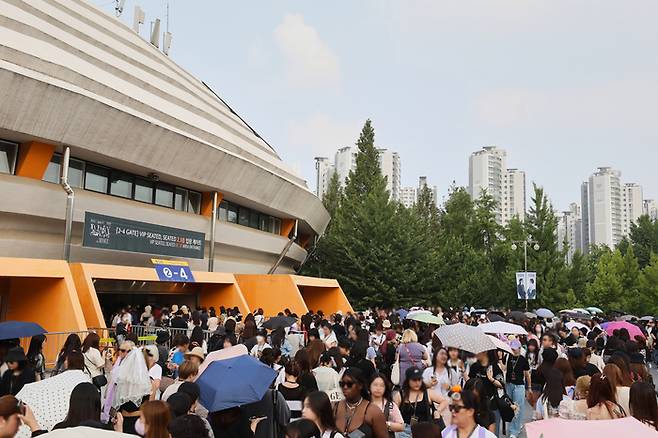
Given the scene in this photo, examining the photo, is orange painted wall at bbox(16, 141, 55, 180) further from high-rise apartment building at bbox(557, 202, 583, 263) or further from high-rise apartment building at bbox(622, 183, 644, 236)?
high-rise apartment building at bbox(557, 202, 583, 263)

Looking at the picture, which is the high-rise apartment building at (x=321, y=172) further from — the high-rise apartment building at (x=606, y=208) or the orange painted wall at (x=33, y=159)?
the orange painted wall at (x=33, y=159)

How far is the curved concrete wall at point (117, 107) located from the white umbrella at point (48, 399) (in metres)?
14.6

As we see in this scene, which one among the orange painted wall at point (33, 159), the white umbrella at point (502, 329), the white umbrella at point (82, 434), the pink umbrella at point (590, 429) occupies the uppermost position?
the orange painted wall at point (33, 159)

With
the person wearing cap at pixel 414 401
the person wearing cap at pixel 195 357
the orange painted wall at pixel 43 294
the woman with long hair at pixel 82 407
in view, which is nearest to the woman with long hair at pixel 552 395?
the person wearing cap at pixel 414 401

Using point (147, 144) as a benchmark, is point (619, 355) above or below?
below

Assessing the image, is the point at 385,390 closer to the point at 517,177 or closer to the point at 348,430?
the point at 348,430

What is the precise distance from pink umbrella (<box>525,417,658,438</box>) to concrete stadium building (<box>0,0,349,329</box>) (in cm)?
1578

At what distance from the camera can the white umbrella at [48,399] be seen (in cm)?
568

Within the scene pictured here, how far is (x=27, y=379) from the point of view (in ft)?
22.8

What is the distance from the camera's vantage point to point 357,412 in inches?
225

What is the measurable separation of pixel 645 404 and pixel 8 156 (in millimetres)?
20389

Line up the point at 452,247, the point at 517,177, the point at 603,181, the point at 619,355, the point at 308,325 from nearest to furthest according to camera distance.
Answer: the point at 619,355 < the point at 308,325 < the point at 452,247 < the point at 603,181 < the point at 517,177

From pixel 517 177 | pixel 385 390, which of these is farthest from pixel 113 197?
pixel 517 177

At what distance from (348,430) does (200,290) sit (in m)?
22.7
